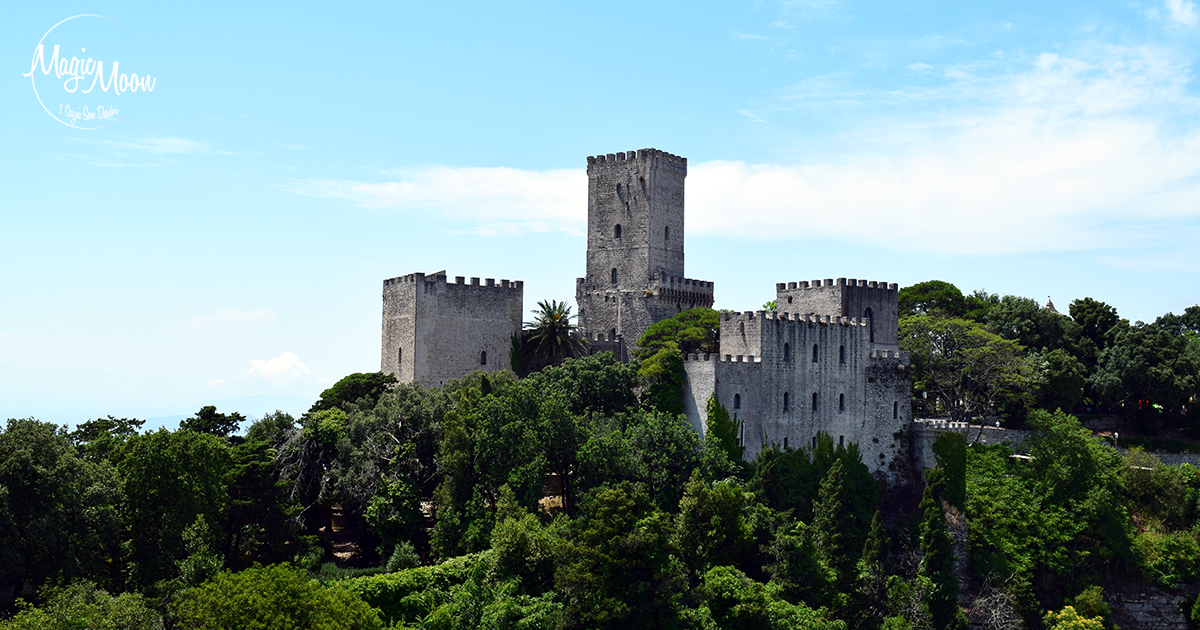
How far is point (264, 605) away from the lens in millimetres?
33750

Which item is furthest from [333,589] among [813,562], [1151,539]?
[1151,539]

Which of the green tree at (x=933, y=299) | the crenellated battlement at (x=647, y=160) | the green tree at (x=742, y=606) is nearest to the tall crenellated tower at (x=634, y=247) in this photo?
the crenellated battlement at (x=647, y=160)

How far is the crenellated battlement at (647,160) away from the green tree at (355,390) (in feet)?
57.7

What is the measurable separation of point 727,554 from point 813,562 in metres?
3.94

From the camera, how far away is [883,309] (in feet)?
193

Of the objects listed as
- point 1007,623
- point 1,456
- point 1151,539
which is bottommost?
point 1007,623

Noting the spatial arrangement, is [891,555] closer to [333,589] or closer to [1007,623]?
[1007,623]

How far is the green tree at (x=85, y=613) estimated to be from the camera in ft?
101

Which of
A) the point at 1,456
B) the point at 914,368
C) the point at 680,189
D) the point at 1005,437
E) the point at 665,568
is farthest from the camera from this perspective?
the point at 680,189

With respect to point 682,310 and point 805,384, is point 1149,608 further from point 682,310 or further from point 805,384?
point 682,310

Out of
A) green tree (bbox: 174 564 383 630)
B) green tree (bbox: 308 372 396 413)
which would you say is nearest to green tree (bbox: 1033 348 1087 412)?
green tree (bbox: 308 372 396 413)

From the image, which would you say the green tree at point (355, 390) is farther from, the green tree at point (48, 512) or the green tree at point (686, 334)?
the green tree at point (48, 512)

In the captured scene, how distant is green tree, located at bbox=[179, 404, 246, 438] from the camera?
4502cm

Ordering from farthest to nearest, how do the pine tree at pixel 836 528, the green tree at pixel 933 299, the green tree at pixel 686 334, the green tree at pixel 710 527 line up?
the green tree at pixel 933 299 → the green tree at pixel 686 334 → the pine tree at pixel 836 528 → the green tree at pixel 710 527
